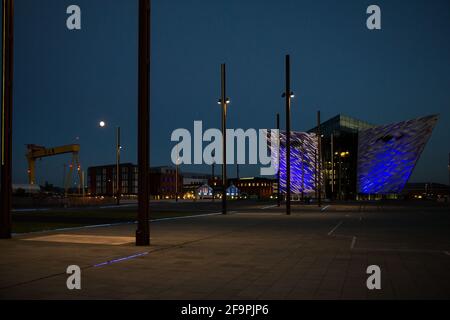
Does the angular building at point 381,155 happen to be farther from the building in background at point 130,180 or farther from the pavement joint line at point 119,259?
the pavement joint line at point 119,259

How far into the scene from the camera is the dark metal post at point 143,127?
583 inches

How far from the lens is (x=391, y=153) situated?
A: 323 feet

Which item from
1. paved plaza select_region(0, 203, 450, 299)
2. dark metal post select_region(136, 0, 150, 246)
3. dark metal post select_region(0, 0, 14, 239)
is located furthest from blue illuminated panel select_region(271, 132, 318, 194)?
dark metal post select_region(136, 0, 150, 246)

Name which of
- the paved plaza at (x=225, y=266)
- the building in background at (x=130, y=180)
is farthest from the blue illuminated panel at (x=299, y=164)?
the paved plaza at (x=225, y=266)

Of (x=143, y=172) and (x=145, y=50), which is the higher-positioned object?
(x=145, y=50)

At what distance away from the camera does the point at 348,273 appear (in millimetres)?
9891

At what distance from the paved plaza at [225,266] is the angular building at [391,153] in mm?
80723

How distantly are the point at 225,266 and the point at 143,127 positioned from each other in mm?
5851

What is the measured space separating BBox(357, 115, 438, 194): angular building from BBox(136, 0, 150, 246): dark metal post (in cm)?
8494

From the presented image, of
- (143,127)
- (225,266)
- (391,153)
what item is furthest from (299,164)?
(225,266)
